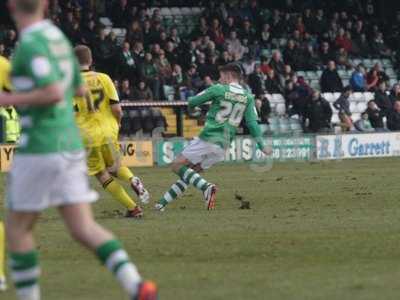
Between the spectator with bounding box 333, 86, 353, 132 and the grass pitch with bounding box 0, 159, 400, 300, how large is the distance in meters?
15.1

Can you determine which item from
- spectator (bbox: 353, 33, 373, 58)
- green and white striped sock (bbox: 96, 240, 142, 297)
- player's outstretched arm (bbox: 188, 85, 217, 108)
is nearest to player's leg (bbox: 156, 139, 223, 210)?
player's outstretched arm (bbox: 188, 85, 217, 108)

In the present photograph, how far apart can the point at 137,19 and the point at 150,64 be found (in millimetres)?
3423

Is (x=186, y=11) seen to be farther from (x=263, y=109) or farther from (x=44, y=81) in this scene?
(x=44, y=81)

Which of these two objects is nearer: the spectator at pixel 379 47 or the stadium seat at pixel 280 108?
the stadium seat at pixel 280 108

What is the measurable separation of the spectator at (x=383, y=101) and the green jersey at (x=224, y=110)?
66.5ft

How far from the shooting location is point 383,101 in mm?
38469

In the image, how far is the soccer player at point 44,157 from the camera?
26.7 feet

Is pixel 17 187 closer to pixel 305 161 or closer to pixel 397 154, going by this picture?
pixel 305 161

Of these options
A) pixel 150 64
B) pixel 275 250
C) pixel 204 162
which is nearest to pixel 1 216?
pixel 204 162

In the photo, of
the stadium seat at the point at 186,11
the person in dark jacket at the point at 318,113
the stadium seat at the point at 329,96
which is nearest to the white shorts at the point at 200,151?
the person in dark jacket at the point at 318,113

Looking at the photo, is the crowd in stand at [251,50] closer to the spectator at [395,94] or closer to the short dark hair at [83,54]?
the spectator at [395,94]

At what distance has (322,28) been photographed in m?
41.4

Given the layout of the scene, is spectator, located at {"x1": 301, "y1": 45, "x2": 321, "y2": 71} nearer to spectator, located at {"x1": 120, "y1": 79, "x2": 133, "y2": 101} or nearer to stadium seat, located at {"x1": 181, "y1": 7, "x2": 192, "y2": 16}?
stadium seat, located at {"x1": 181, "y1": 7, "x2": 192, "y2": 16}

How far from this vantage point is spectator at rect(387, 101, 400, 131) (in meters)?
38.1
